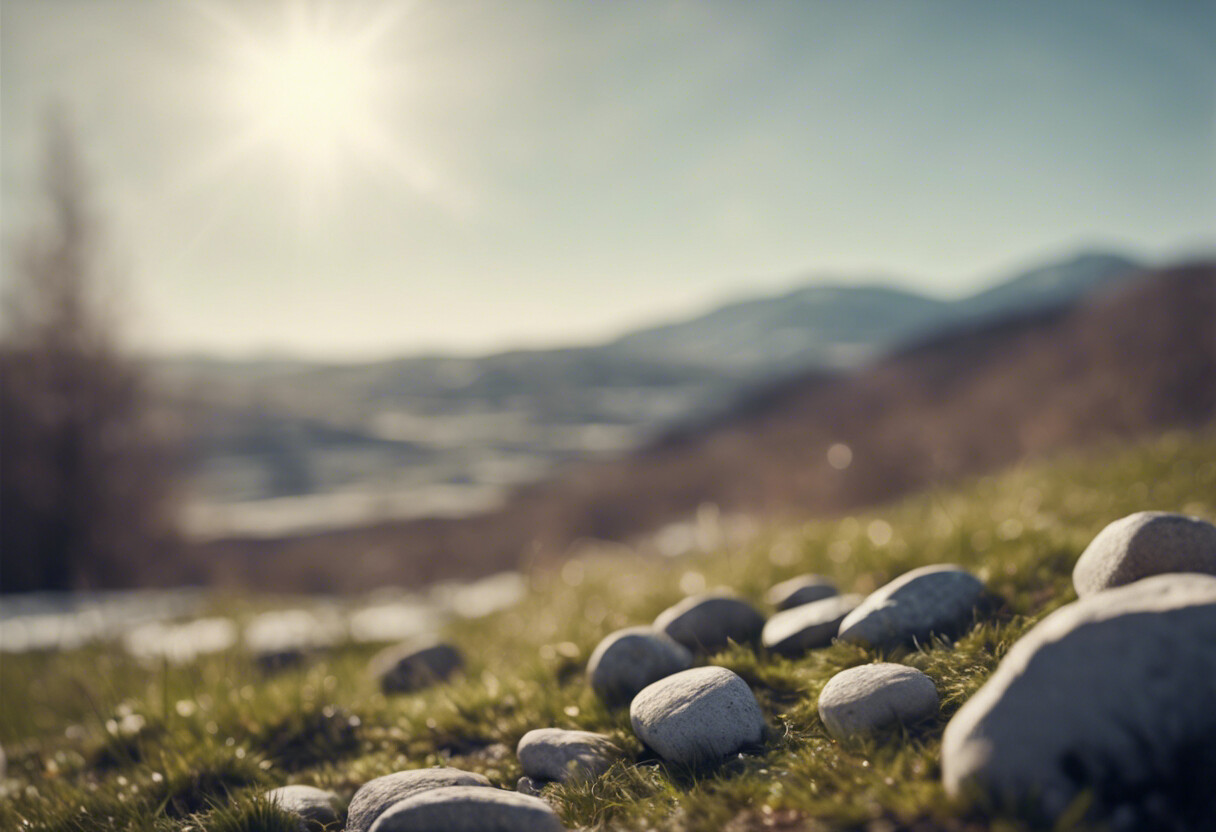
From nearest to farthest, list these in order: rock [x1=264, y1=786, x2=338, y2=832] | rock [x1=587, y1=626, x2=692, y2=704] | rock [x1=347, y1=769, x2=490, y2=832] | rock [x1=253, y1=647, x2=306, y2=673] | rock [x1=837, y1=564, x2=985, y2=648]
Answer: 1. rock [x1=347, y1=769, x2=490, y2=832]
2. rock [x1=264, y1=786, x2=338, y2=832]
3. rock [x1=837, y1=564, x2=985, y2=648]
4. rock [x1=587, y1=626, x2=692, y2=704]
5. rock [x1=253, y1=647, x2=306, y2=673]

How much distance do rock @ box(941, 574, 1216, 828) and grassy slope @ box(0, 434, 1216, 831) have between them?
131 millimetres

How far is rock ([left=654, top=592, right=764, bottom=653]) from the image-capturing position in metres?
3.27

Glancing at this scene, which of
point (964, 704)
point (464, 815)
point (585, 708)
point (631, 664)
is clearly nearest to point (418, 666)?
point (585, 708)

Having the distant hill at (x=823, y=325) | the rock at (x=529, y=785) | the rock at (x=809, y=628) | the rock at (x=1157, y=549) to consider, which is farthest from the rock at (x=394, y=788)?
the distant hill at (x=823, y=325)

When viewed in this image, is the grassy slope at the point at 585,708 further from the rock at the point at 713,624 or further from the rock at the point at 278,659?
the rock at the point at 713,624

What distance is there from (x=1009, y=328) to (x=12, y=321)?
25266 mm

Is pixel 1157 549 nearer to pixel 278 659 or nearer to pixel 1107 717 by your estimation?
pixel 1107 717

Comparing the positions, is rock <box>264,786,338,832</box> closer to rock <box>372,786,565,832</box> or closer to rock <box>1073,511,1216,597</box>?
rock <box>372,786,565,832</box>

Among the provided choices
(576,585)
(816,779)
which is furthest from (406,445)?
(816,779)

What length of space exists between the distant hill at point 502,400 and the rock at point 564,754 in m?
11.7

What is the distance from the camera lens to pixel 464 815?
182cm

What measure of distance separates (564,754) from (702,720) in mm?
504

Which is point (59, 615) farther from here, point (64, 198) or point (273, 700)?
point (64, 198)

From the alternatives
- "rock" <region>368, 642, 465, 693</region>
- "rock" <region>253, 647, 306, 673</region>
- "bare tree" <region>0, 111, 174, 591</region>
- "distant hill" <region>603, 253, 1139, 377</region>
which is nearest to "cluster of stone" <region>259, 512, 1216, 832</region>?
"rock" <region>368, 642, 465, 693</region>
